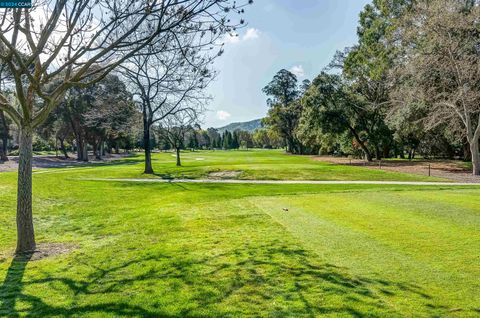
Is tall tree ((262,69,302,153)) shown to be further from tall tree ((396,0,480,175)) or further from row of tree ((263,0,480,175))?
tall tree ((396,0,480,175))

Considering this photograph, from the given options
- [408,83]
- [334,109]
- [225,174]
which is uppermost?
[408,83]

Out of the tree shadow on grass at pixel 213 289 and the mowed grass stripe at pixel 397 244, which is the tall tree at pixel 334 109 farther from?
the tree shadow on grass at pixel 213 289

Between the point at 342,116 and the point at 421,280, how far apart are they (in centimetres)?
3696

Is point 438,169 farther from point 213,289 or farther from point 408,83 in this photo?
point 213,289

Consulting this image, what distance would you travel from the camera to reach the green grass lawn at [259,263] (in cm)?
472

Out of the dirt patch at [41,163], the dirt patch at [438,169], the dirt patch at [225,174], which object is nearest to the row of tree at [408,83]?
the dirt patch at [438,169]

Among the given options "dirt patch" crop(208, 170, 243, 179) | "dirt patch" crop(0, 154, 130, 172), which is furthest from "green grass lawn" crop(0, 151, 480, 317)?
"dirt patch" crop(0, 154, 130, 172)

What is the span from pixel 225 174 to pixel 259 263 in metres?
21.9

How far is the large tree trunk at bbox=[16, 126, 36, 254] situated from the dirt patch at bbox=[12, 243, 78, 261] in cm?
26

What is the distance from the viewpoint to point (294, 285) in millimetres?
5363

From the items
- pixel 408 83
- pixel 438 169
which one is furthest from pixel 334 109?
pixel 438 169

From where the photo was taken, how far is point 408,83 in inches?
1135

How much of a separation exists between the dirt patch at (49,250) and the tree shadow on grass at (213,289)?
27.6 inches

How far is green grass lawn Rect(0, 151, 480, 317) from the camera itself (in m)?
4.72
